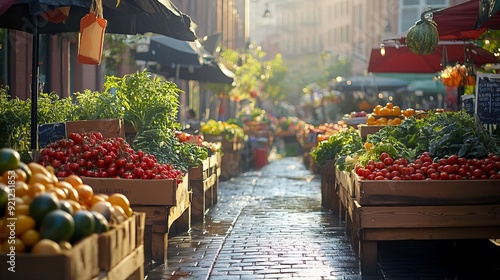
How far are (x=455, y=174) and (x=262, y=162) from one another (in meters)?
19.4

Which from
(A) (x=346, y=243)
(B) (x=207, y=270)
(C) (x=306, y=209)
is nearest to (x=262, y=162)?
(C) (x=306, y=209)

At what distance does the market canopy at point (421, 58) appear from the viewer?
17259mm

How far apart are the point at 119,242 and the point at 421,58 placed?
14.8 m

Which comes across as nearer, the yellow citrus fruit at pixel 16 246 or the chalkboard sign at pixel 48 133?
the yellow citrus fruit at pixel 16 246

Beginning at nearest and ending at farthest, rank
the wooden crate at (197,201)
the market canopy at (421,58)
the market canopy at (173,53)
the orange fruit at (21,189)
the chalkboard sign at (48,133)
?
the orange fruit at (21,189)
the chalkboard sign at (48,133)
the wooden crate at (197,201)
the market canopy at (173,53)
the market canopy at (421,58)

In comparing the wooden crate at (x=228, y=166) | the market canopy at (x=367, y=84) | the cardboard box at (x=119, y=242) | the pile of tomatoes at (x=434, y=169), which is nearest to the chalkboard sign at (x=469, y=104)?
the pile of tomatoes at (x=434, y=169)

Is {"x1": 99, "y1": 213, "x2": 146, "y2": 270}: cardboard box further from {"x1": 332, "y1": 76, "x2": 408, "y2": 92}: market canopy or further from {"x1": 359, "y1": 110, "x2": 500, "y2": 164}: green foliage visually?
{"x1": 332, "y1": 76, "x2": 408, "y2": 92}: market canopy

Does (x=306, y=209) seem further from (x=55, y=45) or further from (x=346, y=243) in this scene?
(x=55, y=45)

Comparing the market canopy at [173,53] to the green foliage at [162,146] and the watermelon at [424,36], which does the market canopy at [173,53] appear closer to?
the green foliage at [162,146]

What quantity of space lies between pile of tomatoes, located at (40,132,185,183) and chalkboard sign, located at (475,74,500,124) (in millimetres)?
5014

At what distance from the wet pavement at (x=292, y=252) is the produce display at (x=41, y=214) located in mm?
2863

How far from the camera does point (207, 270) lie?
8477 mm

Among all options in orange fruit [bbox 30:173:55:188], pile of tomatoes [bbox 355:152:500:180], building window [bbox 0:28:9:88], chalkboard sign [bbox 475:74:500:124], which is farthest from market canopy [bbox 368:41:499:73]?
orange fruit [bbox 30:173:55:188]

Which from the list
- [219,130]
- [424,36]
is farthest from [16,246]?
[219,130]
